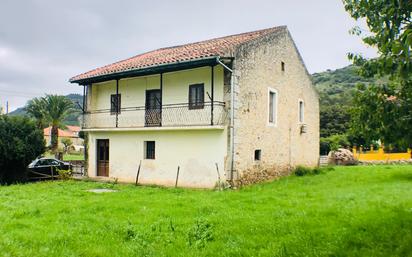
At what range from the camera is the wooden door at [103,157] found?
19.1m

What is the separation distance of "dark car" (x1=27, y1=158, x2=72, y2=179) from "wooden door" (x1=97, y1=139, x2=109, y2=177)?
255cm

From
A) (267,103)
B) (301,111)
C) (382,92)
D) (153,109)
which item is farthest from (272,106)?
(382,92)

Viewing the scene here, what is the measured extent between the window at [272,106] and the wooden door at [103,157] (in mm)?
8705

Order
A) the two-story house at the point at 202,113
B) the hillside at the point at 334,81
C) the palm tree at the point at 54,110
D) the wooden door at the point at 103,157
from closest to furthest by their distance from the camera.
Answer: the two-story house at the point at 202,113 → the wooden door at the point at 103,157 → the palm tree at the point at 54,110 → the hillside at the point at 334,81

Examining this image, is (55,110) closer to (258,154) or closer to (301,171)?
(258,154)

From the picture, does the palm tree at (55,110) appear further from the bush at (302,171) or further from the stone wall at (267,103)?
the bush at (302,171)

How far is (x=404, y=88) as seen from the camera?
5762 mm

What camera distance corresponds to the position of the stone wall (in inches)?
593

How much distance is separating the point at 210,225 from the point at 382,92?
417cm

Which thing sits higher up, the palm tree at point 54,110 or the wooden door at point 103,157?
the palm tree at point 54,110

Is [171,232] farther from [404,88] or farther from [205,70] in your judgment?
[205,70]

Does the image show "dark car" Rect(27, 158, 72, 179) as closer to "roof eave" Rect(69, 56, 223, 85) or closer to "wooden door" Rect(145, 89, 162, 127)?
"roof eave" Rect(69, 56, 223, 85)

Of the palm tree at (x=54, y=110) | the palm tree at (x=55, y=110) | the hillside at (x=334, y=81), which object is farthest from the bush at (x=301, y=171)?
the hillside at (x=334, y=81)

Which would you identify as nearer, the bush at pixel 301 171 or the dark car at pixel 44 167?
the bush at pixel 301 171
